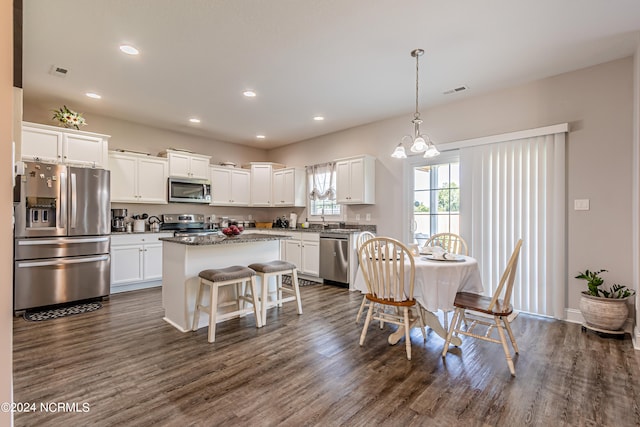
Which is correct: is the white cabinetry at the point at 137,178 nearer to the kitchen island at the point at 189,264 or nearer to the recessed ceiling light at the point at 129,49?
the kitchen island at the point at 189,264

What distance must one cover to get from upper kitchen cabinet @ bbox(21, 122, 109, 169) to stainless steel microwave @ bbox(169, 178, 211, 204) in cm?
109

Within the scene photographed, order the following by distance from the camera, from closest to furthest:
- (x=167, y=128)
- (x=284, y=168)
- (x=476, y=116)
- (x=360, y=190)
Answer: (x=476, y=116)
(x=360, y=190)
(x=167, y=128)
(x=284, y=168)

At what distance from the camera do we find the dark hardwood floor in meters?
1.78

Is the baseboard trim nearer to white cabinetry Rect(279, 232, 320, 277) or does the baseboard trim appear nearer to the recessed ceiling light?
white cabinetry Rect(279, 232, 320, 277)

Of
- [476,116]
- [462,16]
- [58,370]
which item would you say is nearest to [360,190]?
[476,116]

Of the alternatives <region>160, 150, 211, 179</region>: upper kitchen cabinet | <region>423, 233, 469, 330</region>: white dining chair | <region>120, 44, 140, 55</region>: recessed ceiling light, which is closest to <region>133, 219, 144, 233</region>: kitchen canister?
<region>160, 150, 211, 179</region>: upper kitchen cabinet

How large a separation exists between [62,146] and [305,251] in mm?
3805

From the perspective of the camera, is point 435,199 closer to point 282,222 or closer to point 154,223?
point 282,222

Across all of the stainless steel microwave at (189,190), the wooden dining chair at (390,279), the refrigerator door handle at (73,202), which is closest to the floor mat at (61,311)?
the refrigerator door handle at (73,202)

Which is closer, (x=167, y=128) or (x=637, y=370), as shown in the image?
(x=637, y=370)

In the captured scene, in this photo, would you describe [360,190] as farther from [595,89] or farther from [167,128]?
[167,128]

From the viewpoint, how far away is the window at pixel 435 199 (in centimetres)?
432

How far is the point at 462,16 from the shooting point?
2.45 metres

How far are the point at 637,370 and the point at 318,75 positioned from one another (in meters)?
3.84
